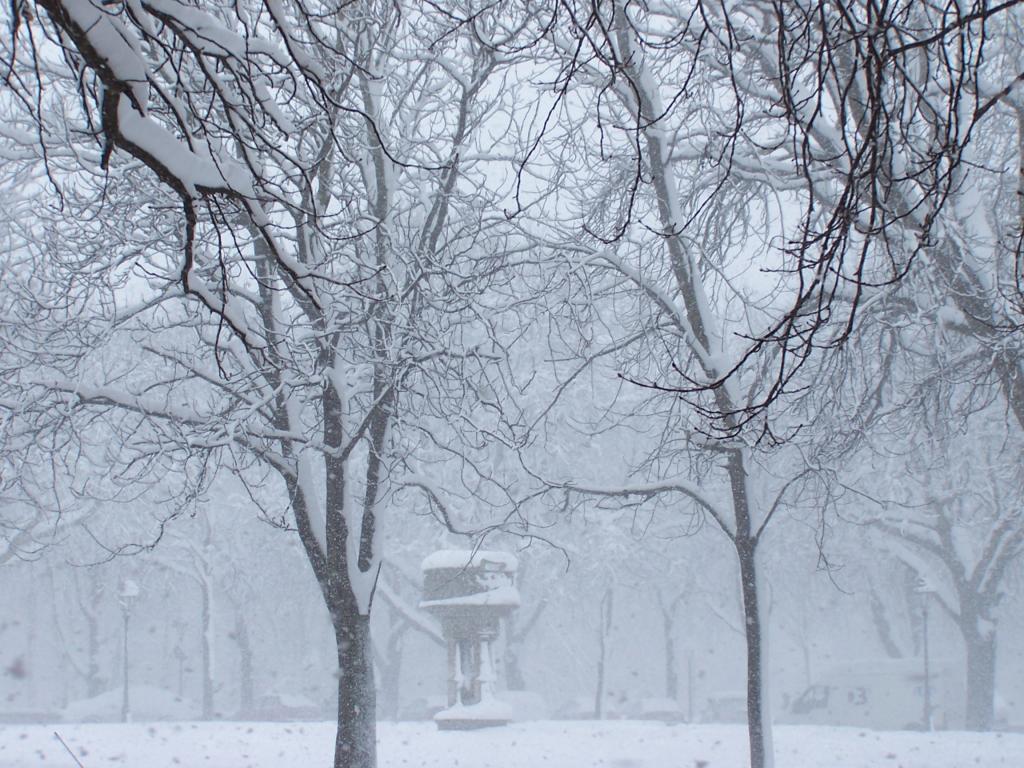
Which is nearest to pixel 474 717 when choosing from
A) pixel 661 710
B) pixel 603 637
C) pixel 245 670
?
pixel 603 637

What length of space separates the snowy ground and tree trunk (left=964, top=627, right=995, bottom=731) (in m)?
8.43

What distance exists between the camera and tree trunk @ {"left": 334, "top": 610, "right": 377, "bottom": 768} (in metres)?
7.54

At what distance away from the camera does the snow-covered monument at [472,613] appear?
12.9 meters

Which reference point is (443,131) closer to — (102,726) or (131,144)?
(131,144)

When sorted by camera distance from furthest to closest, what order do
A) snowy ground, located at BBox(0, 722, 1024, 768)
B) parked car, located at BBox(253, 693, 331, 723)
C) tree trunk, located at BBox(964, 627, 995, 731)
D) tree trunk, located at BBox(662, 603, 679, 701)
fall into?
Answer: 1. parked car, located at BBox(253, 693, 331, 723)
2. tree trunk, located at BBox(662, 603, 679, 701)
3. tree trunk, located at BBox(964, 627, 995, 731)
4. snowy ground, located at BBox(0, 722, 1024, 768)

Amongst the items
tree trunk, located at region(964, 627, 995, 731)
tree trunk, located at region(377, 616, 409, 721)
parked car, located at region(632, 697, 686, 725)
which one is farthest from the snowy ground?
parked car, located at region(632, 697, 686, 725)

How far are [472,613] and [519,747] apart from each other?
2228mm

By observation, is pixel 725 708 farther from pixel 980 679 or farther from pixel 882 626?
pixel 980 679

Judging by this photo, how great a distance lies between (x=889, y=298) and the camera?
8.23 m

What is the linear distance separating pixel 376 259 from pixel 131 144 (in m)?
4.68

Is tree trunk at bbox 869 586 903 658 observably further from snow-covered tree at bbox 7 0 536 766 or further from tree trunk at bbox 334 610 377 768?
tree trunk at bbox 334 610 377 768

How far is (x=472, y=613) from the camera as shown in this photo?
13.0 metres

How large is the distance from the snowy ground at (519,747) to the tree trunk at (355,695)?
2696 mm

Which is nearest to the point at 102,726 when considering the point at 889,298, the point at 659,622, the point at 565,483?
the point at 565,483
